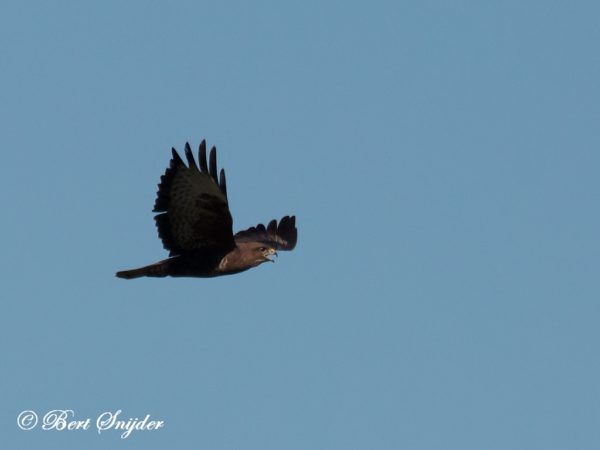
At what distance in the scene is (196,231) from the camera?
22.9m

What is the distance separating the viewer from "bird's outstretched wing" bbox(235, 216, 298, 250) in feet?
84.4

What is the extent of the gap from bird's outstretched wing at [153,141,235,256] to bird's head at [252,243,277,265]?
1.00ft

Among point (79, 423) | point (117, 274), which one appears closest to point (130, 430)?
point (79, 423)

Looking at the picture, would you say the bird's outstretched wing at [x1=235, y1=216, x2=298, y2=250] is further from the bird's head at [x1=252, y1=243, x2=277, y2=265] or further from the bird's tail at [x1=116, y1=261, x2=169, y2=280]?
the bird's tail at [x1=116, y1=261, x2=169, y2=280]

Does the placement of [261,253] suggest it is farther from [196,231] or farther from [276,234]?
[276,234]

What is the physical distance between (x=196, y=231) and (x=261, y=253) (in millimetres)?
892

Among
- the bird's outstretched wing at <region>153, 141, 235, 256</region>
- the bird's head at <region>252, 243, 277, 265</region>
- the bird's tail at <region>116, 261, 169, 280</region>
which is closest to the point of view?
the bird's outstretched wing at <region>153, 141, 235, 256</region>

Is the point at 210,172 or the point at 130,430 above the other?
the point at 210,172

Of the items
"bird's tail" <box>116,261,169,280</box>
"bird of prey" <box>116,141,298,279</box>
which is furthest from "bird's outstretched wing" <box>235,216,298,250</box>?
"bird's tail" <box>116,261,169,280</box>

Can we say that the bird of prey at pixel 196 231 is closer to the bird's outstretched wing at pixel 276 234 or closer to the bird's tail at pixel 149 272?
the bird's tail at pixel 149 272

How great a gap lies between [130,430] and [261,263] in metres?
2.70

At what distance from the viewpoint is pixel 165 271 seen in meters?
23.1

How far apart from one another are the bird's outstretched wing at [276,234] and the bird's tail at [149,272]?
262 centimetres

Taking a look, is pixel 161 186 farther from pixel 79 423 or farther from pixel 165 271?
pixel 79 423
